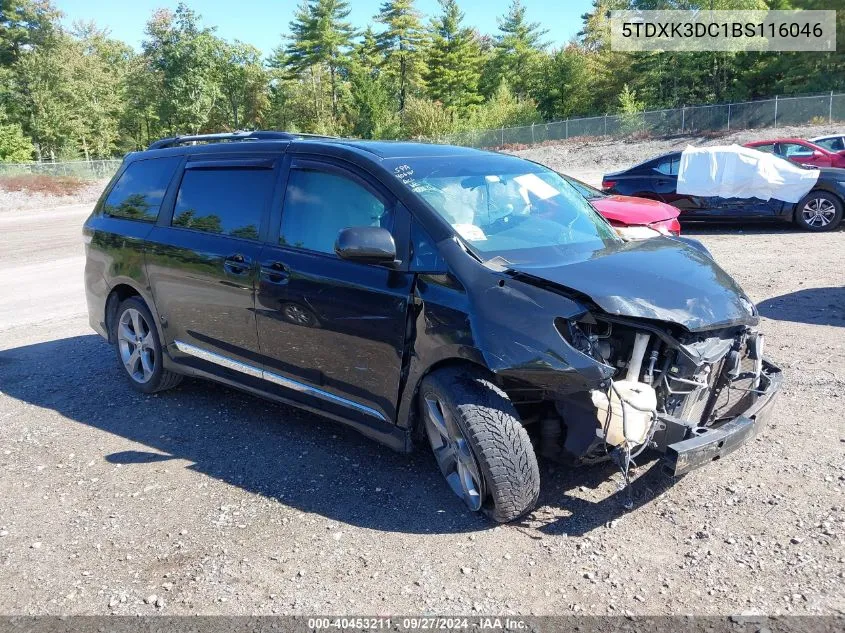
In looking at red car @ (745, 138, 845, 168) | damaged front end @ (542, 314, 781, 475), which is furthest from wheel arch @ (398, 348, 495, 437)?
red car @ (745, 138, 845, 168)

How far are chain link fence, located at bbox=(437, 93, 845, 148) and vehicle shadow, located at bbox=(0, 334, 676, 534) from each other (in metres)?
36.1

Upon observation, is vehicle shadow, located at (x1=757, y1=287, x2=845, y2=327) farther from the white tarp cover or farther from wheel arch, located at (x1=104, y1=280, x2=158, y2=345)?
wheel arch, located at (x1=104, y1=280, x2=158, y2=345)

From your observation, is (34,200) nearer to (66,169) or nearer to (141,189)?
(66,169)

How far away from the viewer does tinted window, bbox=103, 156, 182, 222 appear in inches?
215

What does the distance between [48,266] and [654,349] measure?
12.6 meters

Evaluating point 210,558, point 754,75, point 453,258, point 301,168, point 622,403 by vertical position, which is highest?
point 754,75

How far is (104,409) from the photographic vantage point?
548cm

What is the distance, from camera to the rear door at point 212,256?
15.0ft

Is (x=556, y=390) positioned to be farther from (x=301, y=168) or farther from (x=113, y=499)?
(x=113, y=499)

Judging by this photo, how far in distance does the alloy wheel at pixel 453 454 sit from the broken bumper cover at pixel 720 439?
92 cm

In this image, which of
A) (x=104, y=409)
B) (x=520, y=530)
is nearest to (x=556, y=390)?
(x=520, y=530)

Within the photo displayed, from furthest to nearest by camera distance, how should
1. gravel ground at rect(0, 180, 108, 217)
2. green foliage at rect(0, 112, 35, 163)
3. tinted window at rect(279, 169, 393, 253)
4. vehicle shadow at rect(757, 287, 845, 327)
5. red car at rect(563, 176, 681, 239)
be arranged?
1. green foliage at rect(0, 112, 35, 163)
2. gravel ground at rect(0, 180, 108, 217)
3. red car at rect(563, 176, 681, 239)
4. vehicle shadow at rect(757, 287, 845, 327)
5. tinted window at rect(279, 169, 393, 253)

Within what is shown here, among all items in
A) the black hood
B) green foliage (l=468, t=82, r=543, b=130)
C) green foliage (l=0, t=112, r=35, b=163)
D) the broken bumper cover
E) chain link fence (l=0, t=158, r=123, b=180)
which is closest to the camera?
the broken bumper cover

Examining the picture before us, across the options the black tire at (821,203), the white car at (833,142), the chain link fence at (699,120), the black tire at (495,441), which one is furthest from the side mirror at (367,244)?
the chain link fence at (699,120)
